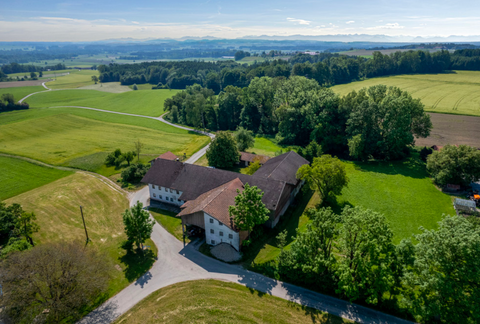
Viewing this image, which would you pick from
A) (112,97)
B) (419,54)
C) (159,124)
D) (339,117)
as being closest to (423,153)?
(339,117)

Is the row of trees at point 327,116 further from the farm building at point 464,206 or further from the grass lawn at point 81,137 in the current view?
the farm building at point 464,206

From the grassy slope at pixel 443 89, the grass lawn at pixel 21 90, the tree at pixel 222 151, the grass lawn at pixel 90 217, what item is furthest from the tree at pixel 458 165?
the grass lawn at pixel 21 90

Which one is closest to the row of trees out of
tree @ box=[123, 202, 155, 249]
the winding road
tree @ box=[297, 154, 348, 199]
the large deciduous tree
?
the large deciduous tree

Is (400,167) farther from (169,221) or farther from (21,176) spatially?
(21,176)

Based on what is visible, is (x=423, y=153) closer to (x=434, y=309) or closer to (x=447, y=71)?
(x=434, y=309)

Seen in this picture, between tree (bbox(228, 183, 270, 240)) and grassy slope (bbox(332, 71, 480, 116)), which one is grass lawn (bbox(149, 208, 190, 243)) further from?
grassy slope (bbox(332, 71, 480, 116))

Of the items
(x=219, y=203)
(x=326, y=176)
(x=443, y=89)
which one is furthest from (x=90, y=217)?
(x=443, y=89)
